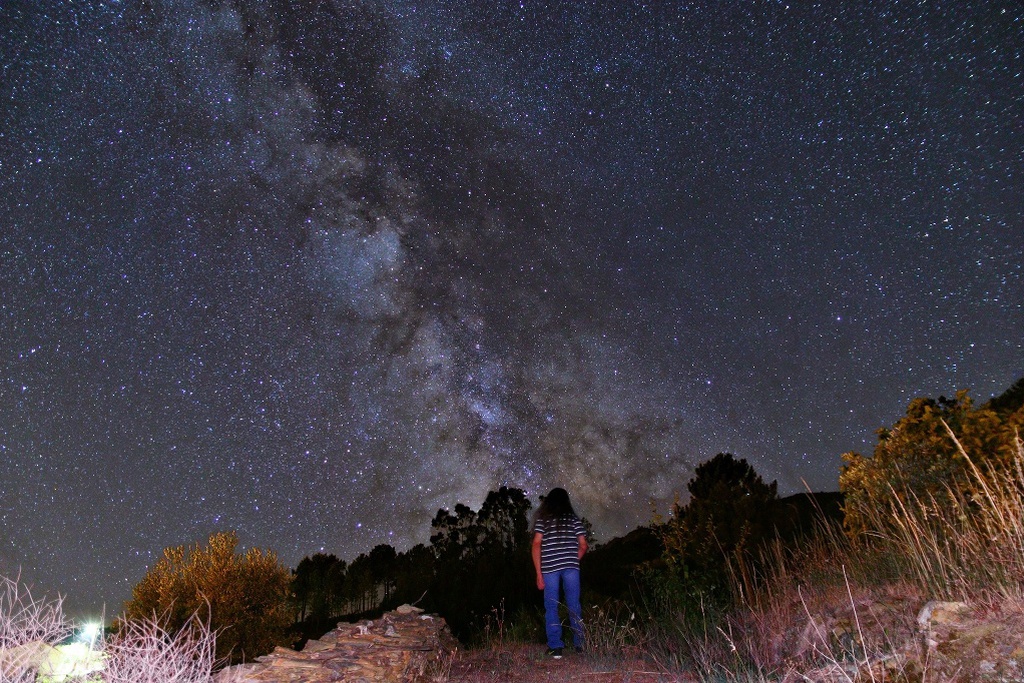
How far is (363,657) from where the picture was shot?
5.18 m

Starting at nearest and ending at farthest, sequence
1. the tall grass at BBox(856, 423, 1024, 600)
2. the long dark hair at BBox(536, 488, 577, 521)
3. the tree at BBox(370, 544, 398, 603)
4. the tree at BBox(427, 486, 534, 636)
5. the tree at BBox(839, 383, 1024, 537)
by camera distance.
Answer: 1. the tall grass at BBox(856, 423, 1024, 600)
2. the tree at BBox(839, 383, 1024, 537)
3. the long dark hair at BBox(536, 488, 577, 521)
4. the tree at BBox(427, 486, 534, 636)
5. the tree at BBox(370, 544, 398, 603)

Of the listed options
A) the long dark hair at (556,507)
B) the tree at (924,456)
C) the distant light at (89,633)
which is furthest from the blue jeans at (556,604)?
the distant light at (89,633)

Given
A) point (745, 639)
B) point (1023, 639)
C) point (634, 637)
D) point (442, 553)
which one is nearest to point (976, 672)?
point (1023, 639)

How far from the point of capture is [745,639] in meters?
5.27

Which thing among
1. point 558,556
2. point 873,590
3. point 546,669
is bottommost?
point 546,669

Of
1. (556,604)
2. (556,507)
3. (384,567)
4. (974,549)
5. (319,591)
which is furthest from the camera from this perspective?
(384,567)

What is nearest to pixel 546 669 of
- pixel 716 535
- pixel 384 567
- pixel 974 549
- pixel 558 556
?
pixel 558 556

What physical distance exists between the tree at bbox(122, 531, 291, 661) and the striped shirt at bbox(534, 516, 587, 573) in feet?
19.8

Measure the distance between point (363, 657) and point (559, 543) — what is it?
2.50 meters

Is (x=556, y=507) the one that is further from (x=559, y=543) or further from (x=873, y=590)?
(x=873, y=590)

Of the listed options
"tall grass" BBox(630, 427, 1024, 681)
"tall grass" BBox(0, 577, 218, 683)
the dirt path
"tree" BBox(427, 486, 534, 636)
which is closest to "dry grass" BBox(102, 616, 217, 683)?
"tall grass" BBox(0, 577, 218, 683)

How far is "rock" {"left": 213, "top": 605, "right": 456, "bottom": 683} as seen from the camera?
4551 mm

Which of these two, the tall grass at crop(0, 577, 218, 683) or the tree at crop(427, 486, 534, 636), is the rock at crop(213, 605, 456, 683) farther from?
the tree at crop(427, 486, 534, 636)

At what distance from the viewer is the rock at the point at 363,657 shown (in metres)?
4.55
